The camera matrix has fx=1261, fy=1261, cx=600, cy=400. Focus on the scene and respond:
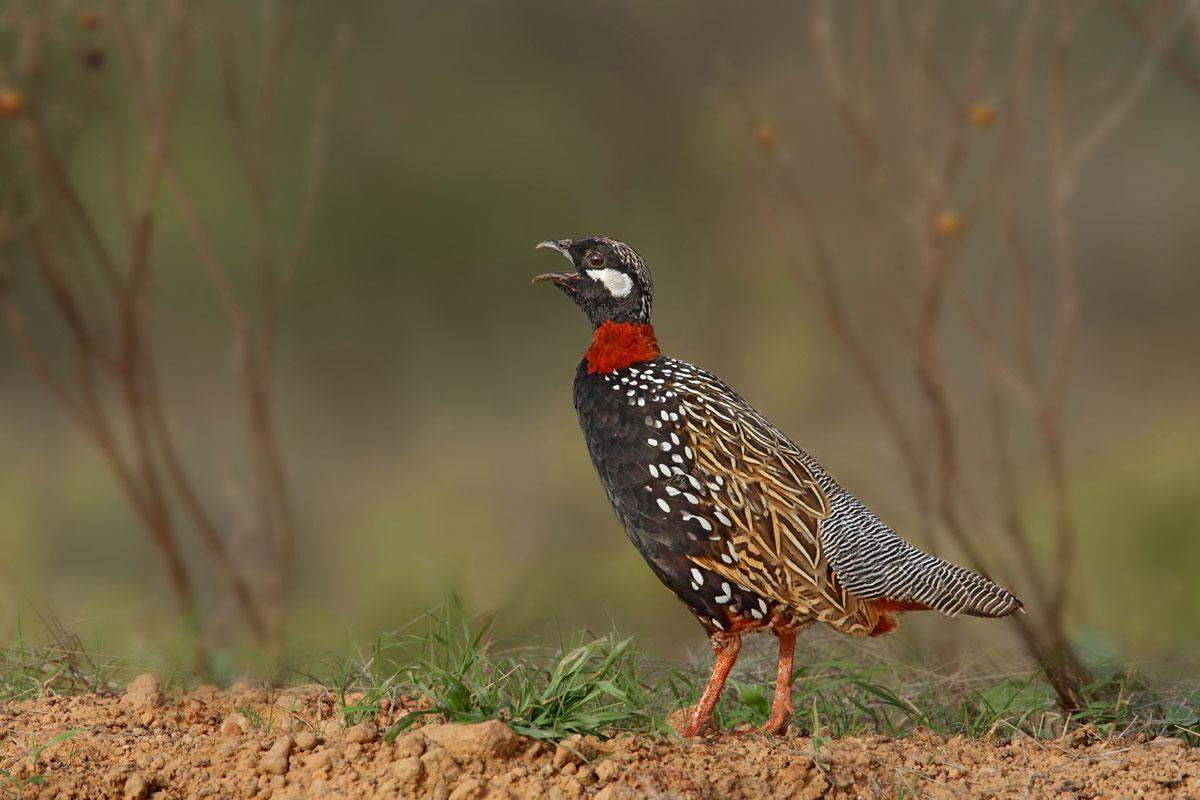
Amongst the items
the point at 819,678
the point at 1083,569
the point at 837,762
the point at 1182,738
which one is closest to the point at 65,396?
the point at 819,678

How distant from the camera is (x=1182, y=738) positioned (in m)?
4.20

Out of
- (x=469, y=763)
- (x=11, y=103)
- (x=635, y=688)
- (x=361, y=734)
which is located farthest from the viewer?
(x=11, y=103)

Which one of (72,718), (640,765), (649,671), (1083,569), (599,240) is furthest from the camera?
(1083,569)

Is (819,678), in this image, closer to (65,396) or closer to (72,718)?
(72,718)

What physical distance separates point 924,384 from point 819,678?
149 cm

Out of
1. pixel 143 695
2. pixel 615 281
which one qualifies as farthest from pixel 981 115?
pixel 143 695

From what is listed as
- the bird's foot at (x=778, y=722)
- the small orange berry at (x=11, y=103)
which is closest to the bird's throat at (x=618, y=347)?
the bird's foot at (x=778, y=722)

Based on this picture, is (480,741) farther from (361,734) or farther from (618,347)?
(618,347)

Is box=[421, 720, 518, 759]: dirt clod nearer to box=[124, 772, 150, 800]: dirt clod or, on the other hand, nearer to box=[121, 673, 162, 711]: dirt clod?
box=[124, 772, 150, 800]: dirt clod

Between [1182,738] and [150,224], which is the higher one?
[150,224]

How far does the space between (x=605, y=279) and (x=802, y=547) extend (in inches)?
42.5

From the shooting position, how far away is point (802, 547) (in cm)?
383

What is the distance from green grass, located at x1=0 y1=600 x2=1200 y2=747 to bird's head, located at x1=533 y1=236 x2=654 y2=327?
107cm

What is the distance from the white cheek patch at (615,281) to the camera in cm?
414
